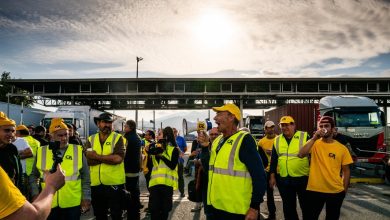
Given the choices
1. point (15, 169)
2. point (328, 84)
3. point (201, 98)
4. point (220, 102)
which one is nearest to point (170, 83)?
point (201, 98)

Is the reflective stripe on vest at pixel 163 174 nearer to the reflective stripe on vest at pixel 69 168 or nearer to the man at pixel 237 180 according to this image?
the reflective stripe on vest at pixel 69 168

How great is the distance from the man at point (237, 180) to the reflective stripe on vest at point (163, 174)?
199 centimetres

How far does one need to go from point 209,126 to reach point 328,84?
40.1m

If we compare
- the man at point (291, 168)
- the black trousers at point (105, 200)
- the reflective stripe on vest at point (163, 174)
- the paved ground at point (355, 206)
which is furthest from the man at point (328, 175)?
the black trousers at point (105, 200)

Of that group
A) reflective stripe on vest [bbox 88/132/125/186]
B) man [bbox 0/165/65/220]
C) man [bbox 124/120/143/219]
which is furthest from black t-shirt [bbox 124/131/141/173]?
man [bbox 0/165/65/220]

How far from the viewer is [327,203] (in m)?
4.75

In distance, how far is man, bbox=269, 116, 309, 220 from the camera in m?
5.49

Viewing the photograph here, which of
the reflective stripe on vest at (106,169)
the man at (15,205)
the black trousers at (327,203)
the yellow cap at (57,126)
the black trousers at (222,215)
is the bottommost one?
the black trousers at (327,203)

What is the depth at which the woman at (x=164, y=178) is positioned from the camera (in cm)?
539

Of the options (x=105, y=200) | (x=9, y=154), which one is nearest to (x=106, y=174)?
(x=105, y=200)

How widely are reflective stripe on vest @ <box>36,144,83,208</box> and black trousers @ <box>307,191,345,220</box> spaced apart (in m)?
3.34

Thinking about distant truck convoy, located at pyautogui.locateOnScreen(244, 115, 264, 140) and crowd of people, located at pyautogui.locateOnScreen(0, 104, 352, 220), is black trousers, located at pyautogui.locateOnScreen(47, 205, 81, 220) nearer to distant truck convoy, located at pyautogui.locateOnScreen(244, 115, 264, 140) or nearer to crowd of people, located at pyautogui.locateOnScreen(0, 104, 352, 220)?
crowd of people, located at pyautogui.locateOnScreen(0, 104, 352, 220)

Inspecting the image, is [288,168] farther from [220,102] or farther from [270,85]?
[220,102]

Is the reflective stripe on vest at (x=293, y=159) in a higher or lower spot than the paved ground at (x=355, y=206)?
higher
